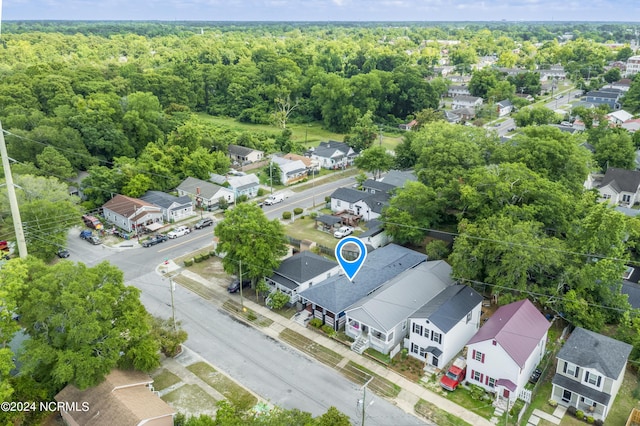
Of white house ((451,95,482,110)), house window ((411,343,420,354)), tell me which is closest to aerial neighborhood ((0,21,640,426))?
house window ((411,343,420,354))

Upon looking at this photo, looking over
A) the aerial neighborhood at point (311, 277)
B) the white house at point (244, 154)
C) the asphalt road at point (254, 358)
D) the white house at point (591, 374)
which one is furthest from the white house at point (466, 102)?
the white house at point (591, 374)

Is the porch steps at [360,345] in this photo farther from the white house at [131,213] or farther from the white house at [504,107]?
the white house at [504,107]

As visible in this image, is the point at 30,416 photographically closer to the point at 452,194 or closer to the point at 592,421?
the point at 592,421

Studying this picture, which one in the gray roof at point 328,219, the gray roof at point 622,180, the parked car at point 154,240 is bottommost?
the parked car at point 154,240

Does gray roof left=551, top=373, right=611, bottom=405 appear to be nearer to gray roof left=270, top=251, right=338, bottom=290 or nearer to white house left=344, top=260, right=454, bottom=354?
white house left=344, top=260, right=454, bottom=354

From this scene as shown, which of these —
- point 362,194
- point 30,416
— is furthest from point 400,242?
point 30,416
